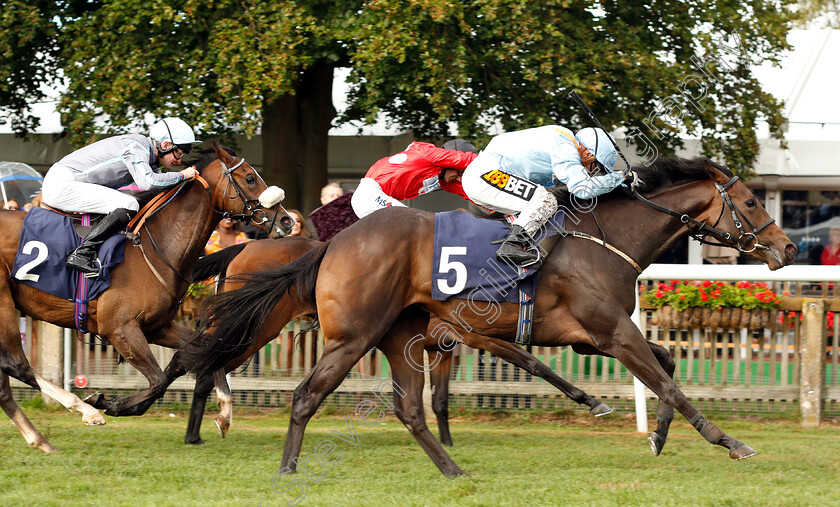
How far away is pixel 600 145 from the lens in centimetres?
542

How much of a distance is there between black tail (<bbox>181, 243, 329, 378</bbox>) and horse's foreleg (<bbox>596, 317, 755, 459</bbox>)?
5.33ft

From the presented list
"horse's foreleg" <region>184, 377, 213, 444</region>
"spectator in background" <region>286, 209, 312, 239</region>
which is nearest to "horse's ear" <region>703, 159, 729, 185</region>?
"spectator in background" <region>286, 209, 312, 239</region>

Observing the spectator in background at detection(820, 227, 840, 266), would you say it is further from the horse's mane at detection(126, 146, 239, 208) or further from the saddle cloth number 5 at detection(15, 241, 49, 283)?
the saddle cloth number 5 at detection(15, 241, 49, 283)

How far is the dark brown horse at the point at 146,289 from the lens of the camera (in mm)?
5777

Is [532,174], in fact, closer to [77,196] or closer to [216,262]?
[216,262]

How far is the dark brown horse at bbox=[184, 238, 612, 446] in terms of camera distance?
635 centimetres

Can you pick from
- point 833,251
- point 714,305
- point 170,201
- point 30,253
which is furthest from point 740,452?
point 833,251

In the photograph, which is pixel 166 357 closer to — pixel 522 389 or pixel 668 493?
pixel 522 389

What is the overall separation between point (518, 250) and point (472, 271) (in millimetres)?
270

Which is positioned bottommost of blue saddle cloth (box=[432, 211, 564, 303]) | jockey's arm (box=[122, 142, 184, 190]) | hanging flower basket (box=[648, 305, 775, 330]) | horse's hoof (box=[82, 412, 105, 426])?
horse's hoof (box=[82, 412, 105, 426])

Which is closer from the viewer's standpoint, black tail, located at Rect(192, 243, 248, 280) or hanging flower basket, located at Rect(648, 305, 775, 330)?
black tail, located at Rect(192, 243, 248, 280)

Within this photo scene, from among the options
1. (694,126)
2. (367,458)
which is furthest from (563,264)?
(694,126)

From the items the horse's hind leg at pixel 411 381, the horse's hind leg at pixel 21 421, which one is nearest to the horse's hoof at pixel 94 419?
the horse's hind leg at pixel 21 421

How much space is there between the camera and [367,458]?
230 inches
